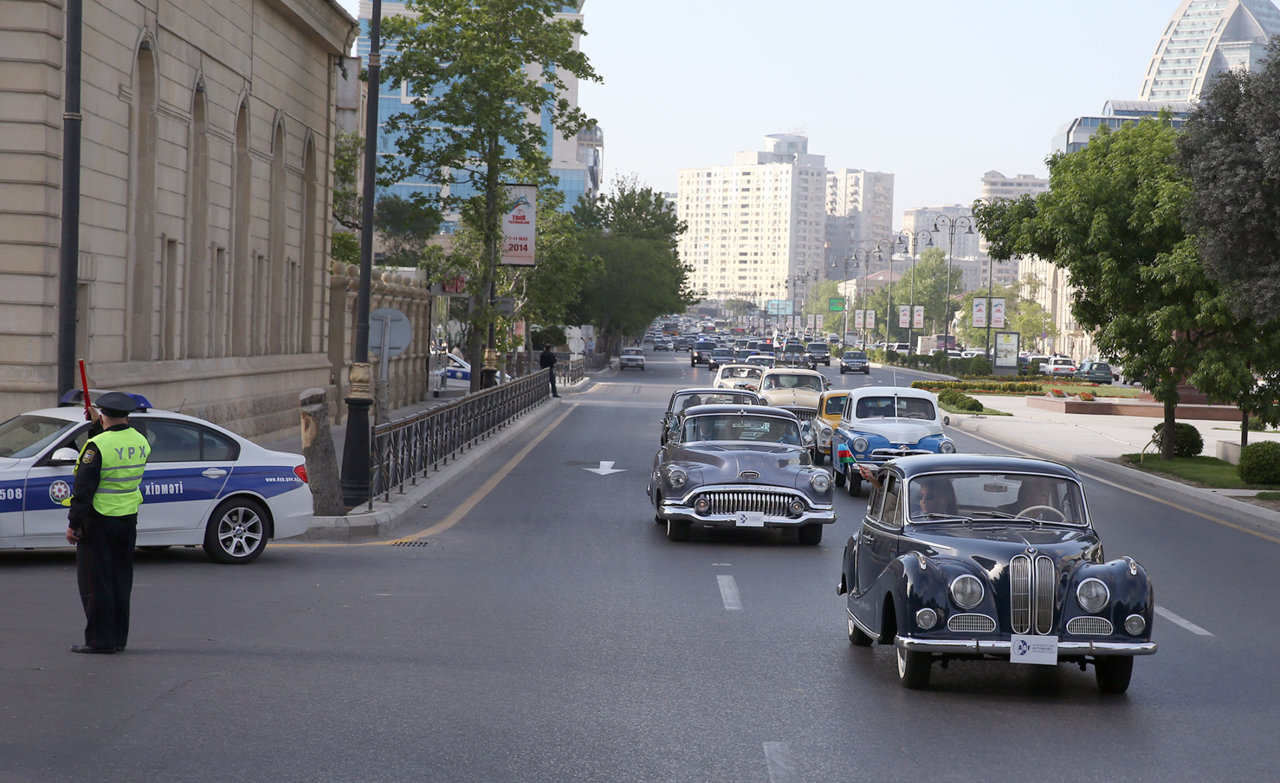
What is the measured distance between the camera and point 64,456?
1286 centimetres

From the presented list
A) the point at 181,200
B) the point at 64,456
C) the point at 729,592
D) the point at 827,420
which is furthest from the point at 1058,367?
the point at 64,456

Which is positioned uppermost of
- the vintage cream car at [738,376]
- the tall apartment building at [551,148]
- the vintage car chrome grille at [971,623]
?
the tall apartment building at [551,148]

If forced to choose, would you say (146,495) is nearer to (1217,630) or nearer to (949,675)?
(949,675)

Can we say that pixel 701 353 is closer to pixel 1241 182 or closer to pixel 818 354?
pixel 818 354

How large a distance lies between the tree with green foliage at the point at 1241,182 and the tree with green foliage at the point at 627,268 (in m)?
64.5

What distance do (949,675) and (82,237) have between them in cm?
1513

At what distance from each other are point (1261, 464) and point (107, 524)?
66.6 ft

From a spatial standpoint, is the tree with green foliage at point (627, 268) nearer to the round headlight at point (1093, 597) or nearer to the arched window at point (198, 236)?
the arched window at point (198, 236)

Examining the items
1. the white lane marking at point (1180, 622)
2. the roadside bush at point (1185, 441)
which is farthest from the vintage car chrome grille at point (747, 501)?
the roadside bush at point (1185, 441)

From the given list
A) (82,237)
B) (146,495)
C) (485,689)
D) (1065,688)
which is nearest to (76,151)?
(146,495)

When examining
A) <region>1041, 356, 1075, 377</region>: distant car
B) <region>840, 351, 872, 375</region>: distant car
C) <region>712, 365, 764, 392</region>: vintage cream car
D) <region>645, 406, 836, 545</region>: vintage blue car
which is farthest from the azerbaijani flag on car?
<region>1041, 356, 1075, 377</region>: distant car

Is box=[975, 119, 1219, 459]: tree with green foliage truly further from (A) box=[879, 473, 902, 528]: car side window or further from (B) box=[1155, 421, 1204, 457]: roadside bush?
(A) box=[879, 473, 902, 528]: car side window

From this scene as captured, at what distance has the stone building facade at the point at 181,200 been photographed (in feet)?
60.8

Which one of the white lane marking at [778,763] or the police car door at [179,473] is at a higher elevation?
the police car door at [179,473]
